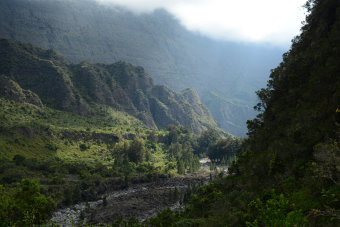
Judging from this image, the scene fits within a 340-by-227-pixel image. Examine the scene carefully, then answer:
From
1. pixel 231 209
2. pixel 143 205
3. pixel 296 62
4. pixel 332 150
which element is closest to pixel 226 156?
pixel 143 205

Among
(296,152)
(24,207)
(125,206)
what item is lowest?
(125,206)

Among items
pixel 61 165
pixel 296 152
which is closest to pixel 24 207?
pixel 296 152

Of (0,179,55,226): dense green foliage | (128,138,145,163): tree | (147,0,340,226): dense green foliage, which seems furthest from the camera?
(128,138,145,163): tree

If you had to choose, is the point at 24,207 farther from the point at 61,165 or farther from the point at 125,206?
the point at 61,165

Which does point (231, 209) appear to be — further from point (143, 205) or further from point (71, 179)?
point (71, 179)

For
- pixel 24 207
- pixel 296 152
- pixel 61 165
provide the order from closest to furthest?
pixel 296 152 → pixel 24 207 → pixel 61 165

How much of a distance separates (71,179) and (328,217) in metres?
119

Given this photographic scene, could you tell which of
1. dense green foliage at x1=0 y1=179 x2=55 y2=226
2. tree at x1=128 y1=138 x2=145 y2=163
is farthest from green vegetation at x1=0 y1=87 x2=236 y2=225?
dense green foliage at x1=0 y1=179 x2=55 y2=226

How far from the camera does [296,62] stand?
6281 centimetres

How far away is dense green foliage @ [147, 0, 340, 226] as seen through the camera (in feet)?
91.9

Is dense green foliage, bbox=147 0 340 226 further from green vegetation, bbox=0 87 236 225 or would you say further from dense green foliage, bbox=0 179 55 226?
green vegetation, bbox=0 87 236 225

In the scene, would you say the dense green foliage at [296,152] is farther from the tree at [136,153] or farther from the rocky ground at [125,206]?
the tree at [136,153]

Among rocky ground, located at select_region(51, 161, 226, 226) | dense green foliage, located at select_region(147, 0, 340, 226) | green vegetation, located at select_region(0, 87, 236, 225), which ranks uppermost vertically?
dense green foliage, located at select_region(147, 0, 340, 226)

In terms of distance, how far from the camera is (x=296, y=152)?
45.2 meters
